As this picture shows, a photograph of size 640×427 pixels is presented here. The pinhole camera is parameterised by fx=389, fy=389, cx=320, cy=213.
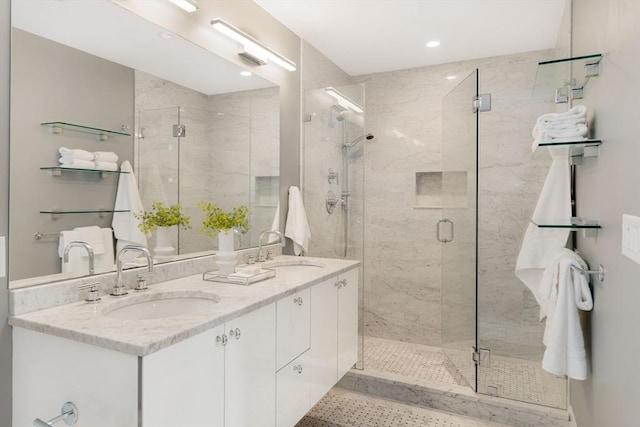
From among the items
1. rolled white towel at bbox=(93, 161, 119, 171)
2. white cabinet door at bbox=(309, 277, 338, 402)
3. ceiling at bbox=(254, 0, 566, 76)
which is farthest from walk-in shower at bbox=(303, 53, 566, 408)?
rolled white towel at bbox=(93, 161, 119, 171)

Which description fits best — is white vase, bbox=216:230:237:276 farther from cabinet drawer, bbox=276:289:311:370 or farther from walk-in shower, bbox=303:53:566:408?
walk-in shower, bbox=303:53:566:408

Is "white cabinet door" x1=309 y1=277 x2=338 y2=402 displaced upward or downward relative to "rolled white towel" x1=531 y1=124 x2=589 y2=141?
downward

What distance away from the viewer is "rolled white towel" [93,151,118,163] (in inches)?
63.3

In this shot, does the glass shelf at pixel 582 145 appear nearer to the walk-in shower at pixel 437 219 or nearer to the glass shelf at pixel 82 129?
the walk-in shower at pixel 437 219

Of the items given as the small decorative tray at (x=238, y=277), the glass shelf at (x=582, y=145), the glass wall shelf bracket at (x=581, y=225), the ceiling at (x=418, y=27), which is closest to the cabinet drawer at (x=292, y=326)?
the small decorative tray at (x=238, y=277)

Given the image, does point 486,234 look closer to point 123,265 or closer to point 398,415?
point 398,415

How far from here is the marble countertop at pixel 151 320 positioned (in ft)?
3.71

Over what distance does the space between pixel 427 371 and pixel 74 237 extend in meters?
2.55

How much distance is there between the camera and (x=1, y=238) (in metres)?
1.31

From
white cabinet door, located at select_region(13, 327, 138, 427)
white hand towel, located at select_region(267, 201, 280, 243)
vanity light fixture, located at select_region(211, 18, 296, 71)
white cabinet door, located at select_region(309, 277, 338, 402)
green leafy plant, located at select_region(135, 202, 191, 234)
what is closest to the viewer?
white cabinet door, located at select_region(13, 327, 138, 427)

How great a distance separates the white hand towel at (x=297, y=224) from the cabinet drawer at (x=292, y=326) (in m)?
0.87

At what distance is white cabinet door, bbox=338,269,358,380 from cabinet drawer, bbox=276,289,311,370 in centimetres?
44

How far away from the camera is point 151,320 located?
129cm

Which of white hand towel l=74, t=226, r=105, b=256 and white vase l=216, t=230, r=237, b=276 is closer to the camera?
white hand towel l=74, t=226, r=105, b=256
